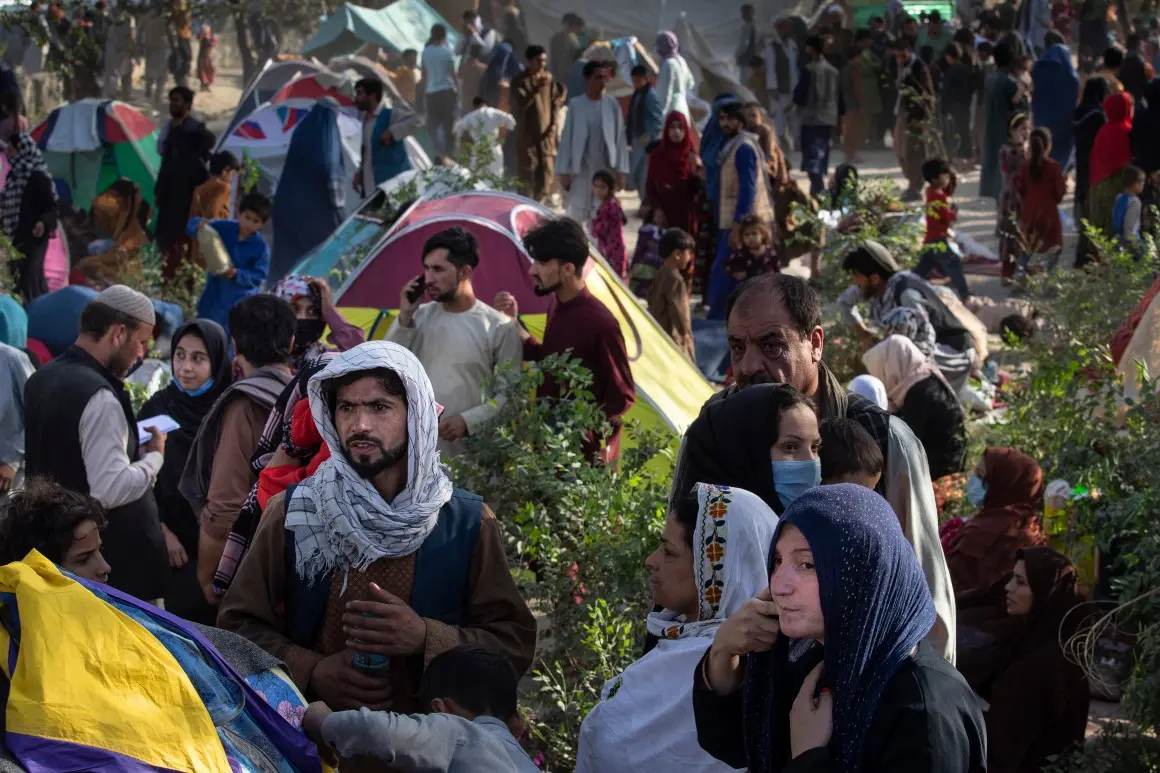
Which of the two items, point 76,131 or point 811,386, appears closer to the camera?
point 811,386

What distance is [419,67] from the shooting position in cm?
2048

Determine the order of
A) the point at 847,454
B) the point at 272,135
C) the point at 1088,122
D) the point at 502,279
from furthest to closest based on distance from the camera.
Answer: the point at 272,135
the point at 1088,122
the point at 502,279
the point at 847,454

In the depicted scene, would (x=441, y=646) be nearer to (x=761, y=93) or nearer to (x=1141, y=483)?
(x=1141, y=483)

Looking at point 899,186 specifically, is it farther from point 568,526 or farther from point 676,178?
point 568,526

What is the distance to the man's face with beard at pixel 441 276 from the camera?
17.4ft

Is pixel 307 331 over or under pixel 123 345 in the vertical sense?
under

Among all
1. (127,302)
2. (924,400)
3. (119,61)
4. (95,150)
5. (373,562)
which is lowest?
(924,400)

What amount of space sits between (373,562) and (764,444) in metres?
0.80

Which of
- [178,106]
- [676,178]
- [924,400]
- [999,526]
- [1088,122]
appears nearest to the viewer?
[999,526]

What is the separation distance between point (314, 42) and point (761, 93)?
6.01 metres

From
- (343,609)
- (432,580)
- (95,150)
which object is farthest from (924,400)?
(95,150)

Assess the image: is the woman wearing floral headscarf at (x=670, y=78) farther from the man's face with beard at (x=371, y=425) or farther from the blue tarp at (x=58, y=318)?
the man's face with beard at (x=371, y=425)

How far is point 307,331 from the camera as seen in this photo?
524cm

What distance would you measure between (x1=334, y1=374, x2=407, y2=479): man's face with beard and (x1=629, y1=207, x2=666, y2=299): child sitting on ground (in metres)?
6.96
